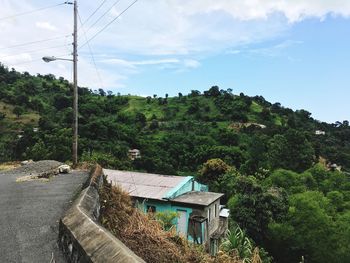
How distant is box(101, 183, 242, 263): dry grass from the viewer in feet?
15.1

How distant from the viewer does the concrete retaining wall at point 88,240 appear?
353 cm

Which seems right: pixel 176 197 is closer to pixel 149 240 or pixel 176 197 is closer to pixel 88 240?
pixel 149 240

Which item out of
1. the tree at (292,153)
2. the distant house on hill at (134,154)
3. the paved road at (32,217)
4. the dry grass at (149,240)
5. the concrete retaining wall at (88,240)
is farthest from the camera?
the distant house on hill at (134,154)

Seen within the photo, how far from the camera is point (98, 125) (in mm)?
54719

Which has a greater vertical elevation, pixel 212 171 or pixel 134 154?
pixel 134 154

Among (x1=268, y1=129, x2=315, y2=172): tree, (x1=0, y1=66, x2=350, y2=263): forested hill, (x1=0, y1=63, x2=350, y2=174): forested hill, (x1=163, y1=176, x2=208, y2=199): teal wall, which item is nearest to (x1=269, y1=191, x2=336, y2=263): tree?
(x1=0, y1=66, x2=350, y2=263): forested hill

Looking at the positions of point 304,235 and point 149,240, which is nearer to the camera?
point 149,240

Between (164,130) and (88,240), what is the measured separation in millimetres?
76734

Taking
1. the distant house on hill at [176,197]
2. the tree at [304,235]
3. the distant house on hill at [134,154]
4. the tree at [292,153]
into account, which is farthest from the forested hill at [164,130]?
the tree at [304,235]

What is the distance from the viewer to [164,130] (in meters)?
80.8

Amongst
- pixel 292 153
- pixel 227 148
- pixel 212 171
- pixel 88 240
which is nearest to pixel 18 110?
pixel 227 148

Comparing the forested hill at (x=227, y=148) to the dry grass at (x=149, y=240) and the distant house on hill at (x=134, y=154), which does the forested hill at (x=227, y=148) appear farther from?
the dry grass at (x=149, y=240)

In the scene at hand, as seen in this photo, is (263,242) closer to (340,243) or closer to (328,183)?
(340,243)

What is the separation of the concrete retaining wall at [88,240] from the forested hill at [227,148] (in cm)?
310
